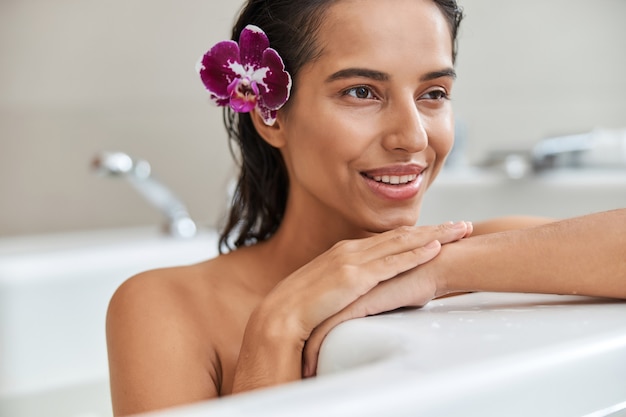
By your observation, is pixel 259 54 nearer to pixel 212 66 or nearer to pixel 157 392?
pixel 212 66

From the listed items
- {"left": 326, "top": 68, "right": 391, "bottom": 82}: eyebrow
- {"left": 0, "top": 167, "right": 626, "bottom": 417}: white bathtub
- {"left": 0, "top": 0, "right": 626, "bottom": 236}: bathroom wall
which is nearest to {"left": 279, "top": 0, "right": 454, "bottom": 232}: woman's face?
{"left": 326, "top": 68, "right": 391, "bottom": 82}: eyebrow

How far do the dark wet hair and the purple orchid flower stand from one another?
2cm

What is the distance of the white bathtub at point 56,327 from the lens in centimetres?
174

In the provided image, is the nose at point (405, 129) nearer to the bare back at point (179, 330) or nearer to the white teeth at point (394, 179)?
the white teeth at point (394, 179)

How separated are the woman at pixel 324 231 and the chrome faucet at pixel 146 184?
71 centimetres

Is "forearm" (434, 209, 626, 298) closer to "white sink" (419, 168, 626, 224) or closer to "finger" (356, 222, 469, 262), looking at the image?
"finger" (356, 222, 469, 262)

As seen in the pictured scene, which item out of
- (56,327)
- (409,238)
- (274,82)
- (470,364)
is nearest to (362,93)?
(274,82)

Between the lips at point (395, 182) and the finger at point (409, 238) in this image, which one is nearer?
the finger at point (409, 238)

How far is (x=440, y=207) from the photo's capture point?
2178 millimetres

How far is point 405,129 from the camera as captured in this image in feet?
3.14

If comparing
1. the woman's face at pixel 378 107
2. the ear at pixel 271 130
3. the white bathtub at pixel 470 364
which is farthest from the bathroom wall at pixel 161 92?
the white bathtub at pixel 470 364

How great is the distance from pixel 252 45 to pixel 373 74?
203mm

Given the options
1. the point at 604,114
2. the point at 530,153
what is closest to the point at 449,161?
the point at 530,153

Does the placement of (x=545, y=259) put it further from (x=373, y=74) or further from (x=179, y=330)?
(x=179, y=330)
